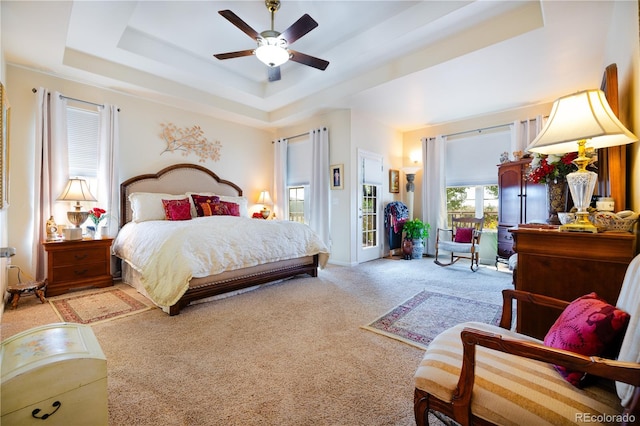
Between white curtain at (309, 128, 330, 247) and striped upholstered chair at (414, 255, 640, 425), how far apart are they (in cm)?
405

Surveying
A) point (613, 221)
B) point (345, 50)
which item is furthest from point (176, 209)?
point (613, 221)

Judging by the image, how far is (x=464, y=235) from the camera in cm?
489

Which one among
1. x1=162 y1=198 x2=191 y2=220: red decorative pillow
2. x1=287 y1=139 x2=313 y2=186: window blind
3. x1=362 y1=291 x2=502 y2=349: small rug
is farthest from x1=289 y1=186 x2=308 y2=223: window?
x1=362 y1=291 x2=502 y2=349: small rug

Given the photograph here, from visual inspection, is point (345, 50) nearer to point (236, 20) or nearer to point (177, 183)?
point (236, 20)

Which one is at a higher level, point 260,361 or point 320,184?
point 320,184

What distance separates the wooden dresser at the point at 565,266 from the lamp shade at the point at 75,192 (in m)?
4.52

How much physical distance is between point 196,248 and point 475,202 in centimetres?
496

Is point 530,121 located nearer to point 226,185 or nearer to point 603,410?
point 603,410

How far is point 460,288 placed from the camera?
353 centimetres

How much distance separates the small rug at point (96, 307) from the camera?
8.55 ft

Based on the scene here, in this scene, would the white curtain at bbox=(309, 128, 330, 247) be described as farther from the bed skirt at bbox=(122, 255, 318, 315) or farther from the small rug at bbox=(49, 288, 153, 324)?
the small rug at bbox=(49, 288, 153, 324)

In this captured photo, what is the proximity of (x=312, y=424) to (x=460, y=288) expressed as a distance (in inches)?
112

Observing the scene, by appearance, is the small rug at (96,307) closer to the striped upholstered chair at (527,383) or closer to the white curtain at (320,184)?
the striped upholstered chair at (527,383)

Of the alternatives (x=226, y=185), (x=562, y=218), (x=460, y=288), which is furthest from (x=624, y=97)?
(x=226, y=185)
